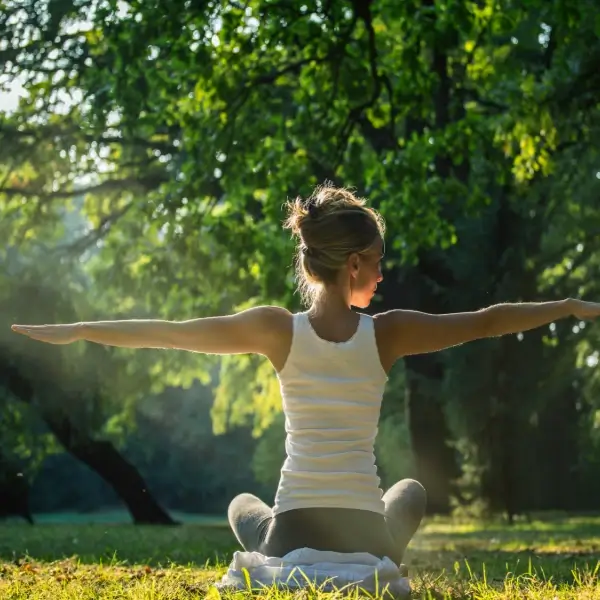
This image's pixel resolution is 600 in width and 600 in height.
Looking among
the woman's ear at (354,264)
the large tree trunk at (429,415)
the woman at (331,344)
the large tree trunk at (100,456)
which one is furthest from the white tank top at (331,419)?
the large tree trunk at (100,456)

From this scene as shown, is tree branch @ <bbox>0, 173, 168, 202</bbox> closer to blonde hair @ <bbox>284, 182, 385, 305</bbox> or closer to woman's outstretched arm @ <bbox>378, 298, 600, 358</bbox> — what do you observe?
blonde hair @ <bbox>284, 182, 385, 305</bbox>

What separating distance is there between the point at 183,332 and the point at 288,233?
12.5 metres

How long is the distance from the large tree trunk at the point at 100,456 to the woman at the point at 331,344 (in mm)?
19779

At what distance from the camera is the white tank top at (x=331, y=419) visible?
5121mm

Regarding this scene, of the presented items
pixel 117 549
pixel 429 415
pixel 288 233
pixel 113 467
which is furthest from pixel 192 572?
pixel 113 467

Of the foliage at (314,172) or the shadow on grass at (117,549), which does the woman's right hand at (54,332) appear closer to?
the shadow on grass at (117,549)

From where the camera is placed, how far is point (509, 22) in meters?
14.6

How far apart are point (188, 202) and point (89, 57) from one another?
4473 millimetres

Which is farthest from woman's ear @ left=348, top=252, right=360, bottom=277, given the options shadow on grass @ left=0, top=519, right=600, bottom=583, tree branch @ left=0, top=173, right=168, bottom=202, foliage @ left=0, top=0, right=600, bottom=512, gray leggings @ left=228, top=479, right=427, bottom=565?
tree branch @ left=0, top=173, right=168, bottom=202

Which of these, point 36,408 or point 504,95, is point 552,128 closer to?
point 504,95

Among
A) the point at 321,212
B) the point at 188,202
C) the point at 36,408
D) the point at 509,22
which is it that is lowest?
the point at 36,408

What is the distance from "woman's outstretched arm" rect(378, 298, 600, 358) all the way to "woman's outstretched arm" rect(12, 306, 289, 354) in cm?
50

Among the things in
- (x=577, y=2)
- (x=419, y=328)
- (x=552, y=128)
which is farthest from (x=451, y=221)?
(x=419, y=328)

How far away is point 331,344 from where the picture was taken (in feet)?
17.1
